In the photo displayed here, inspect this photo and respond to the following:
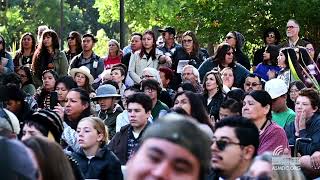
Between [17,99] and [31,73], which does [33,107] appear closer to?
[17,99]

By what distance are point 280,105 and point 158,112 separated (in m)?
1.60

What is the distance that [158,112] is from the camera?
11289 mm

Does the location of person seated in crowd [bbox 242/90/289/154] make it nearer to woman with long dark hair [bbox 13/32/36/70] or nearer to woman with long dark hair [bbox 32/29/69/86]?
woman with long dark hair [bbox 32/29/69/86]

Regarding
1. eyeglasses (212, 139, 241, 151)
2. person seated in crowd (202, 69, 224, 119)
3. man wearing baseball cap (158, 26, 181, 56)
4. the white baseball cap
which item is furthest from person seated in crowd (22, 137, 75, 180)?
man wearing baseball cap (158, 26, 181, 56)

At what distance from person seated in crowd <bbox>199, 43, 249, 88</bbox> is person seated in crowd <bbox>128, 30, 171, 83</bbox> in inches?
30.2

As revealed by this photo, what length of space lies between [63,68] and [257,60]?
3.77 meters

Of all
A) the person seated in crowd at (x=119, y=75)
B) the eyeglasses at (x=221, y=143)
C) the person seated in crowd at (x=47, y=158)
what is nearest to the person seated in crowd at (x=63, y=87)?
the person seated in crowd at (x=119, y=75)

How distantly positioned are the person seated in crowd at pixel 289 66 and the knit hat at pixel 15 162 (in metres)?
9.82

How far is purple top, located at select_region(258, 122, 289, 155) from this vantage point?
8492mm

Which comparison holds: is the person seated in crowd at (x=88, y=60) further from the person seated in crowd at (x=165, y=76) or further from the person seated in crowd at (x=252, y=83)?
the person seated in crowd at (x=252, y=83)

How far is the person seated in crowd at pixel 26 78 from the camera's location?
13430mm

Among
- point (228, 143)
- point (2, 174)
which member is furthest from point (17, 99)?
point (2, 174)

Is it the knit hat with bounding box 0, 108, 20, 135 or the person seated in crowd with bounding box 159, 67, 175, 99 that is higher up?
the knit hat with bounding box 0, 108, 20, 135

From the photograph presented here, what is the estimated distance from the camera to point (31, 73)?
1417cm
